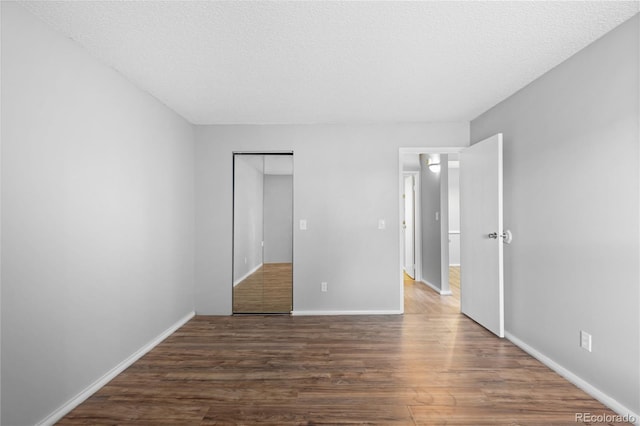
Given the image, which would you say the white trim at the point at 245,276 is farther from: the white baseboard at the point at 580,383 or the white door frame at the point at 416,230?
the white door frame at the point at 416,230

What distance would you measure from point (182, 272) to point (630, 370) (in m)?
3.97

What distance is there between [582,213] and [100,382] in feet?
12.3

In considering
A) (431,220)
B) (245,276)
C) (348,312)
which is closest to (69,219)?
(245,276)

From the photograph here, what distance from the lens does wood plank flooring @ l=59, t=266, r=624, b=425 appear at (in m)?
1.96

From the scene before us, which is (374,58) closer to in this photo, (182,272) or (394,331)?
(394,331)

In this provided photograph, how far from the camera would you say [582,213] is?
89.3 inches

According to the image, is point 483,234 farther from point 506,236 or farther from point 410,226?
point 410,226

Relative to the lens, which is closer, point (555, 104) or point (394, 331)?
point (555, 104)

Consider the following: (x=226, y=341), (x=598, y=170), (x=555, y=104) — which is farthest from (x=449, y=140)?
(x=226, y=341)

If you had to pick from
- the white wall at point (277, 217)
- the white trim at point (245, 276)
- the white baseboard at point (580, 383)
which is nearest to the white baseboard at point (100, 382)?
the white trim at point (245, 276)

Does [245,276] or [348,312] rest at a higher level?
[245,276]

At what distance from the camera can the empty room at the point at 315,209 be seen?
1.86 meters

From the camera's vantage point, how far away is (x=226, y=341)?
3.17 m

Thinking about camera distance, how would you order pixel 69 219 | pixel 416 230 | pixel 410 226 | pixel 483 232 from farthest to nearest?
pixel 410 226 → pixel 416 230 → pixel 483 232 → pixel 69 219
